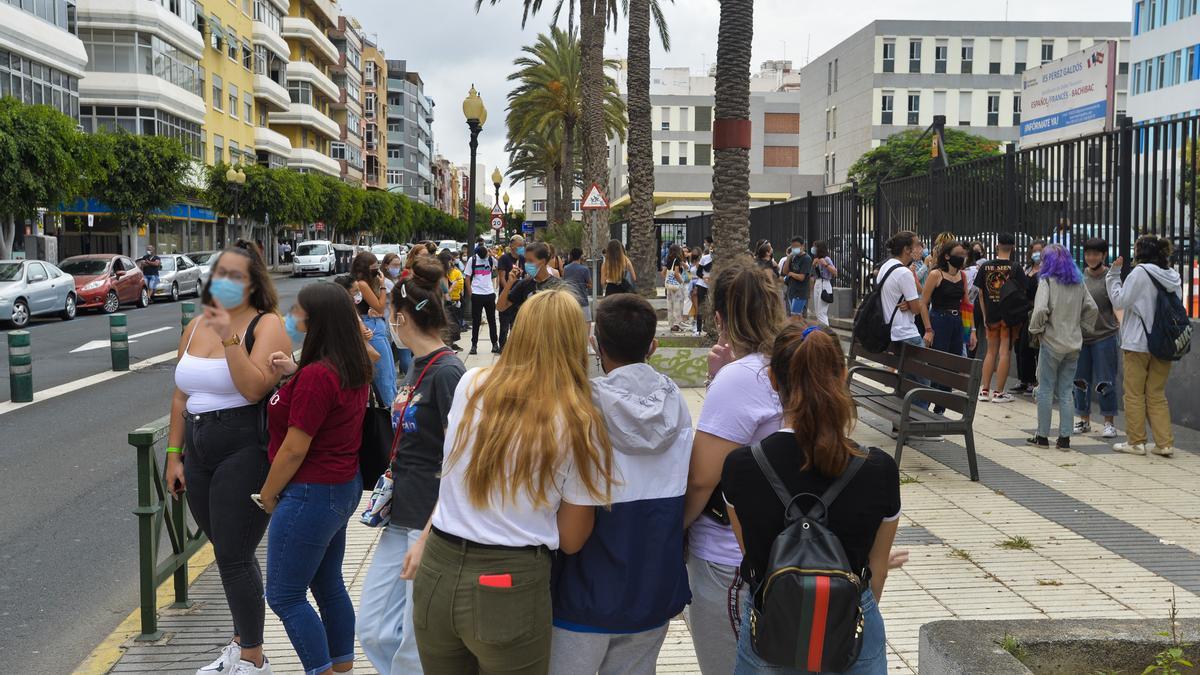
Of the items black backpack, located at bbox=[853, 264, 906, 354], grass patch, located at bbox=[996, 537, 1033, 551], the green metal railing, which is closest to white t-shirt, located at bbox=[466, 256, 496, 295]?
black backpack, located at bbox=[853, 264, 906, 354]

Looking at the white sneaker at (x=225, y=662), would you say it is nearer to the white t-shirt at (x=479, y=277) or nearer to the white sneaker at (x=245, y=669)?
the white sneaker at (x=245, y=669)

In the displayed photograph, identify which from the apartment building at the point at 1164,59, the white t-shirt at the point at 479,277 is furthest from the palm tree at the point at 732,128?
the apartment building at the point at 1164,59

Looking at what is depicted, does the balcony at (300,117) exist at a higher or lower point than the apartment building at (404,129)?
lower

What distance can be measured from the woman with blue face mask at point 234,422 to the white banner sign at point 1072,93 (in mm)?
32394

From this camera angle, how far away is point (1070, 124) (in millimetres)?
37688

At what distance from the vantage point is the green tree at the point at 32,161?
27.5 m

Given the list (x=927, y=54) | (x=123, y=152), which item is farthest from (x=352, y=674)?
(x=927, y=54)

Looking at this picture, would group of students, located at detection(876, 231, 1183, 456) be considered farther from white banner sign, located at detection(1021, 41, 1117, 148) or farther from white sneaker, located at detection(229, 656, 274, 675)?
white banner sign, located at detection(1021, 41, 1117, 148)

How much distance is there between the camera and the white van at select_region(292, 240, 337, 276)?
51125mm

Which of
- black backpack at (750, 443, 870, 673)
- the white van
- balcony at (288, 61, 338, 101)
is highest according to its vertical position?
balcony at (288, 61, 338, 101)

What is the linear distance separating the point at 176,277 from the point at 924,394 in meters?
30.7

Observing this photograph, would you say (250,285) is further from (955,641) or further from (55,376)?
A: (55,376)

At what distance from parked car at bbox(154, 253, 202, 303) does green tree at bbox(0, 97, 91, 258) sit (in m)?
3.64

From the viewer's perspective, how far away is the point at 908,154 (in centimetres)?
6300
